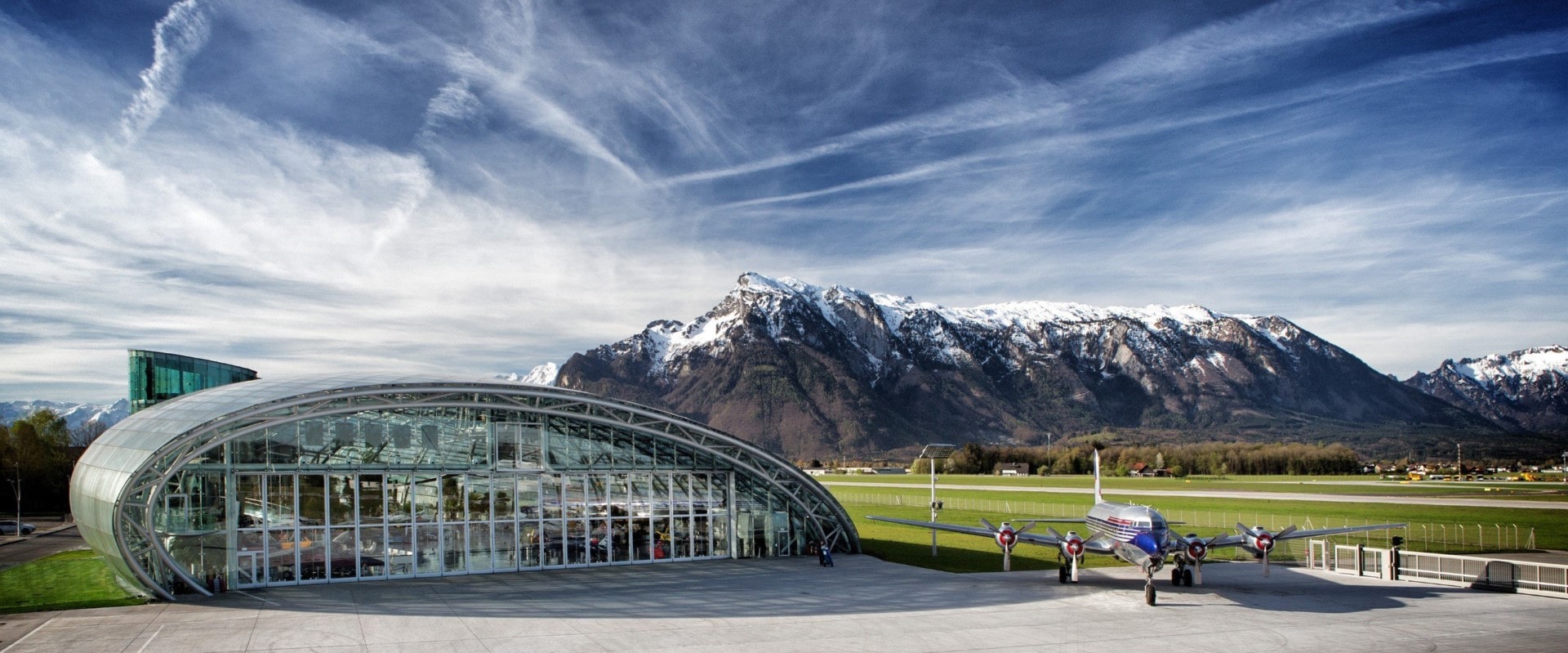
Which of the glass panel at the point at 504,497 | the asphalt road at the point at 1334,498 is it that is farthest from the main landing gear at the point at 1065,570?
the asphalt road at the point at 1334,498

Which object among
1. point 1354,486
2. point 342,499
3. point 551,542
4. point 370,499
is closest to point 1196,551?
point 551,542

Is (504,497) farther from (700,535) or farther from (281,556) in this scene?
(700,535)

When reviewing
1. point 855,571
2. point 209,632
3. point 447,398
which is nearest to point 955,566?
point 855,571

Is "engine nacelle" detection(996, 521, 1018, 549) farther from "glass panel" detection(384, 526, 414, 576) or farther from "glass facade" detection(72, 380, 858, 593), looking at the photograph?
"glass panel" detection(384, 526, 414, 576)

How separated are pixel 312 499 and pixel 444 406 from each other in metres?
5.27

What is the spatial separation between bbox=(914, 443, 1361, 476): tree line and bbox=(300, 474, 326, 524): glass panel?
135 meters

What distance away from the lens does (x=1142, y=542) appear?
1137 inches

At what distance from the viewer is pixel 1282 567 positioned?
36.7 metres

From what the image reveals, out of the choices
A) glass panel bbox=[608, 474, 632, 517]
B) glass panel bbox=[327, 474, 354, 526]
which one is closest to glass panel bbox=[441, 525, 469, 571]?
glass panel bbox=[327, 474, 354, 526]

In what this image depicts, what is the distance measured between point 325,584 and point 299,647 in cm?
1093

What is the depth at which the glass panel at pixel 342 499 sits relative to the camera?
3275cm

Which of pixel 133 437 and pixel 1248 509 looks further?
pixel 1248 509

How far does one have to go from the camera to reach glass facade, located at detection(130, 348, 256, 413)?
1890 inches

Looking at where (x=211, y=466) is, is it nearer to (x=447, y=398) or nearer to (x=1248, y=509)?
(x=447, y=398)
